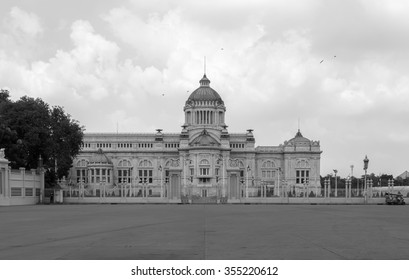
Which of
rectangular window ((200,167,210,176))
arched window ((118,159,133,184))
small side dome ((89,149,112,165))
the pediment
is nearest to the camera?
rectangular window ((200,167,210,176))

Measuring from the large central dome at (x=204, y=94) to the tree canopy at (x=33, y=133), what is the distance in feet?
244

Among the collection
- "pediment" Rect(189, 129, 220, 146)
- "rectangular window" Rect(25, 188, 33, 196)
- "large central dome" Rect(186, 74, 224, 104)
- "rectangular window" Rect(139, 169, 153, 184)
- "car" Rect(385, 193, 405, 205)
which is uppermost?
"large central dome" Rect(186, 74, 224, 104)

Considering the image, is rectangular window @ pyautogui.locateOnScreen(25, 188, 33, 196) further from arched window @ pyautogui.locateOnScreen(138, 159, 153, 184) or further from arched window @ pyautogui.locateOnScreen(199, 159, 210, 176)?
arched window @ pyautogui.locateOnScreen(138, 159, 153, 184)

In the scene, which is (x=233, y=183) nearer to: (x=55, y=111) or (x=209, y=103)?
(x=55, y=111)

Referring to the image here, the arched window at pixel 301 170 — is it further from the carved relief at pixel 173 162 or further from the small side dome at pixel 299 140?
the carved relief at pixel 173 162

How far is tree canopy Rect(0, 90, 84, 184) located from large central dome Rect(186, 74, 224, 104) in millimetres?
74372

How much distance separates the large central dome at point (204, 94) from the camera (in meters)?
159

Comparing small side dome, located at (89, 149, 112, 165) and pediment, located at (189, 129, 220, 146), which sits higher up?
pediment, located at (189, 129, 220, 146)

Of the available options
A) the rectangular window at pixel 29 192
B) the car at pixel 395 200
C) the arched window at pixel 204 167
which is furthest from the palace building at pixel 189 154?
the rectangular window at pixel 29 192

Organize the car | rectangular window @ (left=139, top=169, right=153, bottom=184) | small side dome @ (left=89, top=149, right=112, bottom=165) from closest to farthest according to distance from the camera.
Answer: the car, small side dome @ (left=89, top=149, right=112, bottom=165), rectangular window @ (left=139, top=169, right=153, bottom=184)

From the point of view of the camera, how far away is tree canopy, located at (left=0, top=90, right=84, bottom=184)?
74.3 meters

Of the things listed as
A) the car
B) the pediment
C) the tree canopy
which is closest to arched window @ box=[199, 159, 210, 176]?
the pediment

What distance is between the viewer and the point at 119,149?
15688 centimetres

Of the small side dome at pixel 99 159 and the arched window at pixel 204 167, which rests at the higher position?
the small side dome at pixel 99 159
